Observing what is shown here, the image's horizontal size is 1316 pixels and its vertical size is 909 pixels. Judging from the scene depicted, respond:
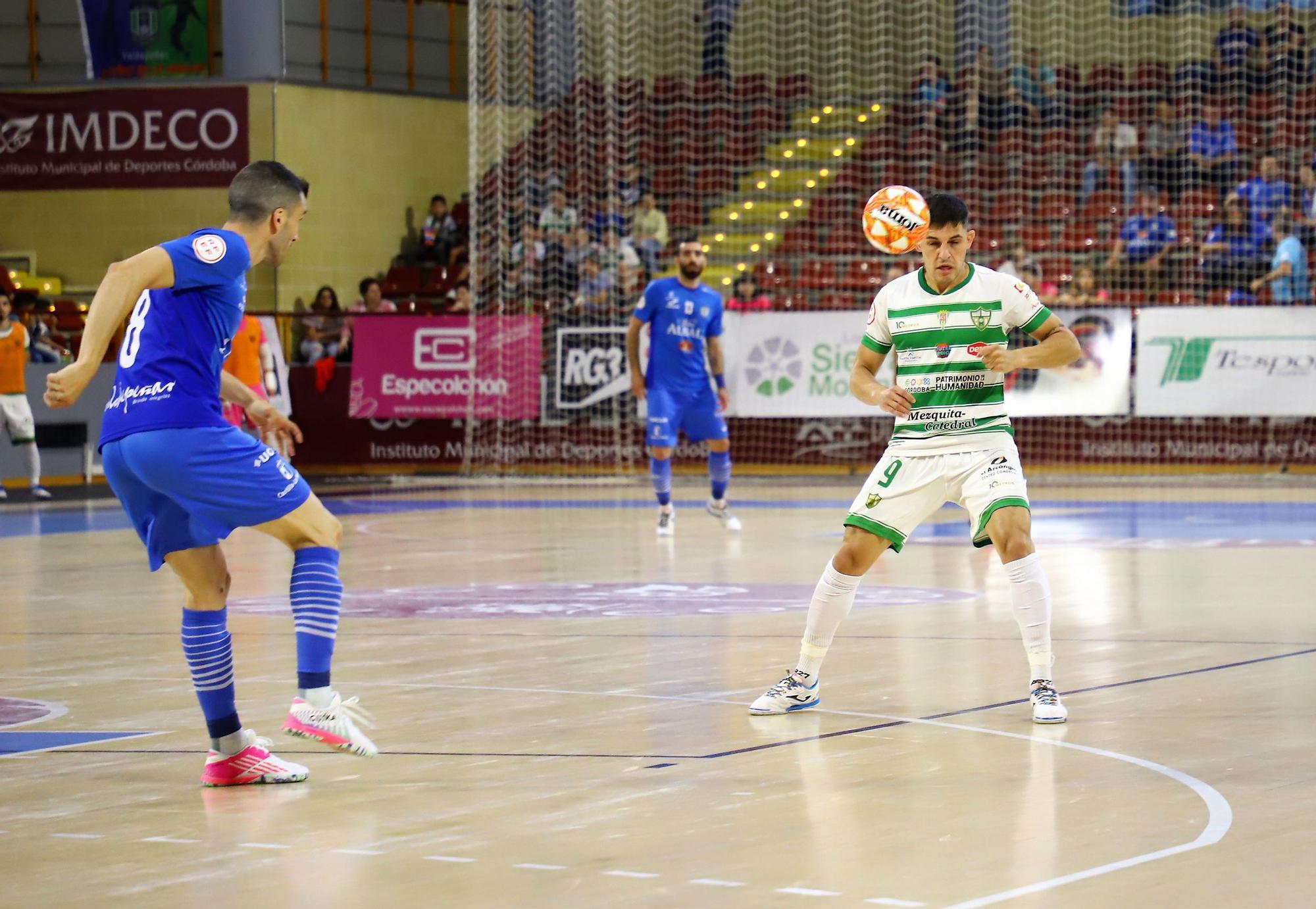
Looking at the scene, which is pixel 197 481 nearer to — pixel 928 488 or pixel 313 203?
pixel 928 488

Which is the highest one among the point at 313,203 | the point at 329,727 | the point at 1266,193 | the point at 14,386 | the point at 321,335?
the point at 313,203

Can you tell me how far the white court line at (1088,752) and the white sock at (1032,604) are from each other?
56 centimetres

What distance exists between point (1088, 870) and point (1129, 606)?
6.50 meters

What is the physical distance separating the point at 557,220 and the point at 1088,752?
2197cm

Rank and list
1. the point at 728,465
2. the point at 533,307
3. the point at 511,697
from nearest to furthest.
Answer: the point at 511,697, the point at 728,465, the point at 533,307

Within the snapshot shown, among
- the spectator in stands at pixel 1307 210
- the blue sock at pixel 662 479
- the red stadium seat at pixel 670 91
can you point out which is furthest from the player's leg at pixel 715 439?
the red stadium seat at pixel 670 91

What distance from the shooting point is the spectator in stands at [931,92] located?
29031mm

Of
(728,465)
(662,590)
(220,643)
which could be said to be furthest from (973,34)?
(220,643)

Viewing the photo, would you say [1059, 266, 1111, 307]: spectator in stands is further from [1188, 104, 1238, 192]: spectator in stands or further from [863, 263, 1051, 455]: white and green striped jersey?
[863, 263, 1051, 455]: white and green striped jersey

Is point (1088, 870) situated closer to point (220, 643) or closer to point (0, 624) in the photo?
point (220, 643)

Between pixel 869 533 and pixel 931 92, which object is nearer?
pixel 869 533

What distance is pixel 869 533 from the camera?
7562 mm

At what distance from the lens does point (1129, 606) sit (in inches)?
434

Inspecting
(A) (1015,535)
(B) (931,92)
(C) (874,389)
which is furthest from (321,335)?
(A) (1015,535)
